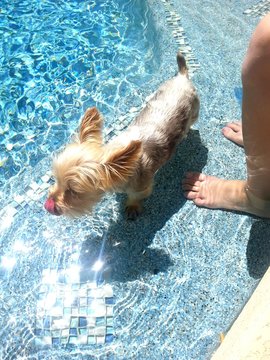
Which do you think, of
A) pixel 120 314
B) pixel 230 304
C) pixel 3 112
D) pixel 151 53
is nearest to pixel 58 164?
pixel 120 314

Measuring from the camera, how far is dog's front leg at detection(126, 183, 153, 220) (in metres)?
3.35

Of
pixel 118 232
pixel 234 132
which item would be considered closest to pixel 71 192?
pixel 118 232

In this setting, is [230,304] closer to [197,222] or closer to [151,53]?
[197,222]

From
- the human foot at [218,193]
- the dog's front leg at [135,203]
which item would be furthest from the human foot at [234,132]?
the dog's front leg at [135,203]

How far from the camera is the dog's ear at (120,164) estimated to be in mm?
2505

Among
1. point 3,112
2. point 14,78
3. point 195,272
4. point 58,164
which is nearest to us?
point 58,164

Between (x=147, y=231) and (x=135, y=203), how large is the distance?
0.25 metres

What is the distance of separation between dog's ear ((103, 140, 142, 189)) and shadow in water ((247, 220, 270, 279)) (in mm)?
1241

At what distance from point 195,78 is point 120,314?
2.73m

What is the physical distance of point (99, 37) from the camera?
17.5 feet

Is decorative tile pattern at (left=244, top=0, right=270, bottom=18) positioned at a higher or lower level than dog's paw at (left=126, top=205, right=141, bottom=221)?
higher

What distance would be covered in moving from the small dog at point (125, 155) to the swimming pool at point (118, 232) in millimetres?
358

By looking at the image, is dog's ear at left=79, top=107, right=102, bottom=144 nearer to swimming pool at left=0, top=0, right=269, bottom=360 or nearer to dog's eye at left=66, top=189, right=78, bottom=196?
dog's eye at left=66, top=189, right=78, bottom=196

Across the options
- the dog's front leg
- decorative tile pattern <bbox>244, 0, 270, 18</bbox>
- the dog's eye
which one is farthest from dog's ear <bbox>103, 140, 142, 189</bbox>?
decorative tile pattern <bbox>244, 0, 270, 18</bbox>
